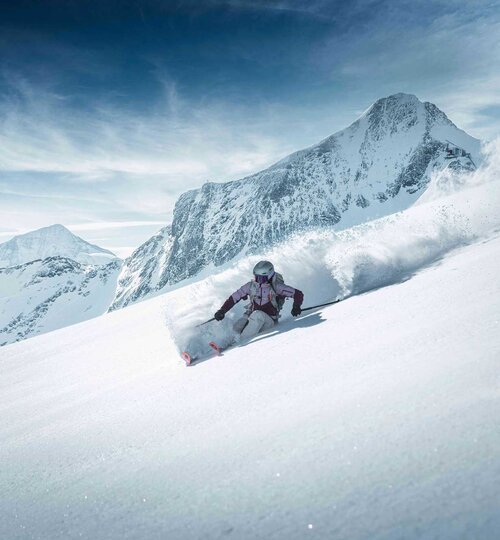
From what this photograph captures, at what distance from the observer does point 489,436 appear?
4.47 feet

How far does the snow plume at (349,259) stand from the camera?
7.02 meters

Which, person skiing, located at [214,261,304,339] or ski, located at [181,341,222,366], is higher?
person skiing, located at [214,261,304,339]

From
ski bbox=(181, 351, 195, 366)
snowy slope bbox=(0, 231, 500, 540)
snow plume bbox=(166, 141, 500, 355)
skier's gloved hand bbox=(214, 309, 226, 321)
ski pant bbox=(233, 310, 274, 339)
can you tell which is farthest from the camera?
snow plume bbox=(166, 141, 500, 355)

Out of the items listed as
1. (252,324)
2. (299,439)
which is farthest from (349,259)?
(299,439)

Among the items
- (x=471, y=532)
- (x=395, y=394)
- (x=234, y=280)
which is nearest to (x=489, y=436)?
(x=471, y=532)

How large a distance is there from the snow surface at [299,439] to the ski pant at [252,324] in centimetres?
173

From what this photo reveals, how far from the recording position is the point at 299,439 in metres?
1.83

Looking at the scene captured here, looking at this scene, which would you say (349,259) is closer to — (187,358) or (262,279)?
(262,279)

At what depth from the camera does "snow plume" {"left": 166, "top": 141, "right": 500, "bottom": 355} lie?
702 cm

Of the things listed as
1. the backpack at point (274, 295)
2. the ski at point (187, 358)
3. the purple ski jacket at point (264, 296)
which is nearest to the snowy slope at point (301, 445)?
the ski at point (187, 358)

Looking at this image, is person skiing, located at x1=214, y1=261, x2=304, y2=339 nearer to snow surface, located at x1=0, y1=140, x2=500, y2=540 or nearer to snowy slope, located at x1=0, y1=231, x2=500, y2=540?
snow surface, located at x1=0, y1=140, x2=500, y2=540

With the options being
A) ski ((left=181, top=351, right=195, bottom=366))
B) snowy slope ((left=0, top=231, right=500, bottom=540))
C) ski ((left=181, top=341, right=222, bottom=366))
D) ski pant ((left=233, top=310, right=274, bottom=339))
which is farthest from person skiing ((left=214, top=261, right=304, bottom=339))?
snowy slope ((left=0, top=231, right=500, bottom=540))

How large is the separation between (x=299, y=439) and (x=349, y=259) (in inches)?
256

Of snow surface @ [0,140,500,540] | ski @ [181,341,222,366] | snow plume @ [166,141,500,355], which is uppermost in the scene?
snow plume @ [166,141,500,355]
